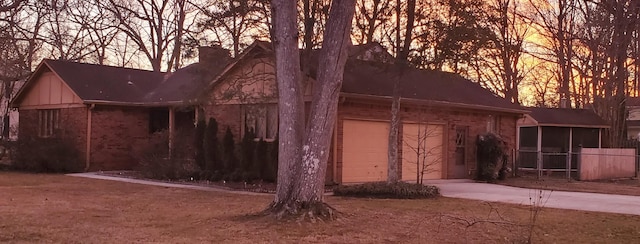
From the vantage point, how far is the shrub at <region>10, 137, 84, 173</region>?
21.7 metres

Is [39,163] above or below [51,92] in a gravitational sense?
below

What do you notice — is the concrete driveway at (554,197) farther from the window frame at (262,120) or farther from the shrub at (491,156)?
the window frame at (262,120)

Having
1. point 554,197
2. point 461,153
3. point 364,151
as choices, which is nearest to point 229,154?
point 364,151

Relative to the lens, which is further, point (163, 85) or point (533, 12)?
point (533, 12)

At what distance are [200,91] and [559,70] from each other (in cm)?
2357

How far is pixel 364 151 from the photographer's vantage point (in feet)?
59.2

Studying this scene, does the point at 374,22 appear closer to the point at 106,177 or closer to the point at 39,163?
the point at 106,177

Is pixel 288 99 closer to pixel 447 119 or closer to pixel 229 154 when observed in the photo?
pixel 229 154

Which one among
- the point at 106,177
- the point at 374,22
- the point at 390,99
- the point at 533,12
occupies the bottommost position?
the point at 106,177

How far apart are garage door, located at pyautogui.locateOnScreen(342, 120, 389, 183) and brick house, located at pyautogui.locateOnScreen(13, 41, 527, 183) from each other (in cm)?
3

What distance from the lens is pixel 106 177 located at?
20.0m

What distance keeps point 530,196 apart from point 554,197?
149 cm

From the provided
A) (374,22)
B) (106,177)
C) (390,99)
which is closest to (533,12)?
(390,99)

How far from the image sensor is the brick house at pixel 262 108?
17.1 metres
